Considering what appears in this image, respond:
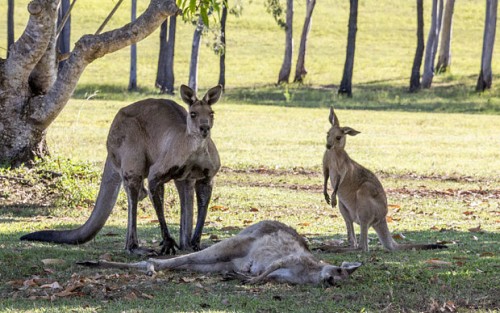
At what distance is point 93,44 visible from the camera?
43.7 ft

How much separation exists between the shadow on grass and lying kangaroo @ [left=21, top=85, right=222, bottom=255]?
2735 centimetres

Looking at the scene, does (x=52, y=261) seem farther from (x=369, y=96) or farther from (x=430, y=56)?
(x=430, y=56)

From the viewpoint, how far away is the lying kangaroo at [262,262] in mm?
7973

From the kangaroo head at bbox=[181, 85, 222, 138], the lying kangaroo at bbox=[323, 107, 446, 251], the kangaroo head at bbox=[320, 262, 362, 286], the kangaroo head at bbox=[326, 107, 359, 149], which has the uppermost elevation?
the kangaroo head at bbox=[181, 85, 222, 138]

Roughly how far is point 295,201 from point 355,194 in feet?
16.9

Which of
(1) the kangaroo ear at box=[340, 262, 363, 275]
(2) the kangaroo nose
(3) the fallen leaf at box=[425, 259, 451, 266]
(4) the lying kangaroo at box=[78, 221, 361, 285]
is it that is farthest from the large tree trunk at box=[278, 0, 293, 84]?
(1) the kangaroo ear at box=[340, 262, 363, 275]

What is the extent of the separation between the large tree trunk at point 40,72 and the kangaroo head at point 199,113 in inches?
156

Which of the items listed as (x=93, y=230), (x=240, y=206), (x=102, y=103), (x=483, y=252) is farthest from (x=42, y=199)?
(x=102, y=103)

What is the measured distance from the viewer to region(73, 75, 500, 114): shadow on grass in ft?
130

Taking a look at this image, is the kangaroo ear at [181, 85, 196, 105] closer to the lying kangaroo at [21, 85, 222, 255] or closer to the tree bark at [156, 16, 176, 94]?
the lying kangaroo at [21, 85, 222, 255]

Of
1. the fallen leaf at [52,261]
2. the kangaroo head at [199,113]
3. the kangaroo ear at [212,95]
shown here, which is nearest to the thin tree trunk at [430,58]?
the kangaroo ear at [212,95]

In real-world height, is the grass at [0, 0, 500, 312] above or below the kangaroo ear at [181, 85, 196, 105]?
below

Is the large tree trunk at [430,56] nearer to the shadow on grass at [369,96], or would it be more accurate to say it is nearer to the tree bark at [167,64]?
the shadow on grass at [369,96]

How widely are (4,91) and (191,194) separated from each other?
5028mm
